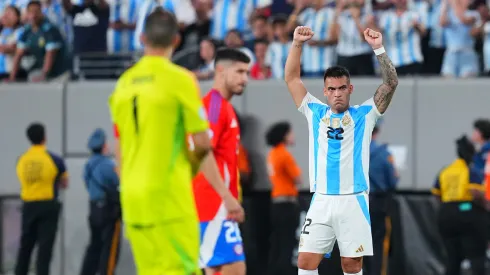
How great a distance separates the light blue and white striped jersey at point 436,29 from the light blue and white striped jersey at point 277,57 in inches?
83.0

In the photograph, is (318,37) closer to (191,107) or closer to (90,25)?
(90,25)

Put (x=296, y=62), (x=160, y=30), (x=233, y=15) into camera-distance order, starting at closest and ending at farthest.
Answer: (x=160, y=30)
(x=296, y=62)
(x=233, y=15)

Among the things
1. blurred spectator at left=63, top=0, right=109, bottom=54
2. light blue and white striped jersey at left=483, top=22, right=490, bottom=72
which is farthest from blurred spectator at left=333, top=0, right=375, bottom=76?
blurred spectator at left=63, top=0, right=109, bottom=54

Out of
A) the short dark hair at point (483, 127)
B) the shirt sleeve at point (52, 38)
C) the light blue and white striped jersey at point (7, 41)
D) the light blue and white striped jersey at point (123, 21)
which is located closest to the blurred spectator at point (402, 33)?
the short dark hair at point (483, 127)

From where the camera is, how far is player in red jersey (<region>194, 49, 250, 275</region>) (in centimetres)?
898

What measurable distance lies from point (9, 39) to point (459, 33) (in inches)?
284

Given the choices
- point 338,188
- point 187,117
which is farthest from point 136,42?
point 187,117

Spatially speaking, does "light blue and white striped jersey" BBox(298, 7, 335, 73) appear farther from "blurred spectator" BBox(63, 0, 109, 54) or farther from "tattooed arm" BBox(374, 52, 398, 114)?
"tattooed arm" BBox(374, 52, 398, 114)

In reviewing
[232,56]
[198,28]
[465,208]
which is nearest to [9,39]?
[198,28]

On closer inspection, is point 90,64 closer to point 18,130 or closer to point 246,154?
point 18,130

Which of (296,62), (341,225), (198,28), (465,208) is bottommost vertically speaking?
(465,208)

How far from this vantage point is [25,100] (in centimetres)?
1711

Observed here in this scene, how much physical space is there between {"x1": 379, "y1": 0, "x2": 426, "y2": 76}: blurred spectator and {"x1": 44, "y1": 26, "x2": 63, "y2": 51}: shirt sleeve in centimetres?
520

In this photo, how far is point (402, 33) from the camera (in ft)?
50.2
